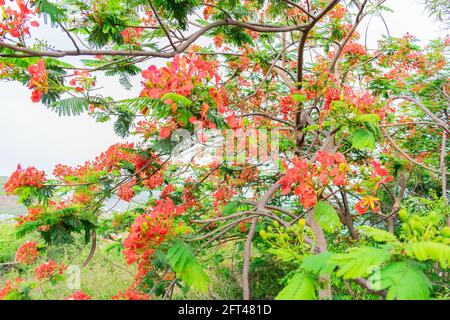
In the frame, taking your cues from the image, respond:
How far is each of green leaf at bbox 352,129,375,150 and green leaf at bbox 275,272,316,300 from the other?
2.54 ft

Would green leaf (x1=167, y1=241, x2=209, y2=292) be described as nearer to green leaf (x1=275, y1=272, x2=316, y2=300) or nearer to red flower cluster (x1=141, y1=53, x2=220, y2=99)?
green leaf (x1=275, y1=272, x2=316, y2=300)

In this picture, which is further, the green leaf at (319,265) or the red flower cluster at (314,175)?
the red flower cluster at (314,175)

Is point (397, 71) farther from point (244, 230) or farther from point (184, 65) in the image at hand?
point (184, 65)

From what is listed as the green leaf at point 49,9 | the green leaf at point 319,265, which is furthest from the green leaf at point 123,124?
the green leaf at point 319,265

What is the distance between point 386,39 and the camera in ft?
14.0

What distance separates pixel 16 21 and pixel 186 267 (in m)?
1.55

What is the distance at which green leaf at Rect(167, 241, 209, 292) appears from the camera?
1367 millimetres

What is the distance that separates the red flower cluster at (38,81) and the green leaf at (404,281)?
1810mm

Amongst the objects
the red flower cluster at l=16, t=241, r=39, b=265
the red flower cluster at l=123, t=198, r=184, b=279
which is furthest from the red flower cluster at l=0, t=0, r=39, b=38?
the red flower cluster at l=16, t=241, r=39, b=265

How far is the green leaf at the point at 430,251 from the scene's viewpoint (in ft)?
2.78

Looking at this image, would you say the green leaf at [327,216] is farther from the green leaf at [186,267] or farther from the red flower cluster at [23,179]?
the red flower cluster at [23,179]

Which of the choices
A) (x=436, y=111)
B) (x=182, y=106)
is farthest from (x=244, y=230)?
(x=436, y=111)

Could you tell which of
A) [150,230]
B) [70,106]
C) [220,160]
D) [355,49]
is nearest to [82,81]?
[70,106]
